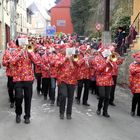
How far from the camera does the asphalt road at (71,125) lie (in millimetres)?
9344

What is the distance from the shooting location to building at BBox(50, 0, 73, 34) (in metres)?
77.8

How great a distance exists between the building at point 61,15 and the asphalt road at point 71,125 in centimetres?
6497

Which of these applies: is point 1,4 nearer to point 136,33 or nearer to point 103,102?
point 136,33

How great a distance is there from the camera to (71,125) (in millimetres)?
10289

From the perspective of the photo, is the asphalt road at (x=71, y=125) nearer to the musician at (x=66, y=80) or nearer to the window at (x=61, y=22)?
the musician at (x=66, y=80)

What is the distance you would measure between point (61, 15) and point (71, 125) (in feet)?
236

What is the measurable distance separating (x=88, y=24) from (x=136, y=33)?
1519 inches

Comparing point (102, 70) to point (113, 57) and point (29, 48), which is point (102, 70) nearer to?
point (113, 57)

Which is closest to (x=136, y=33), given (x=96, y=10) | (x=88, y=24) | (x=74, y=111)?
(x=74, y=111)

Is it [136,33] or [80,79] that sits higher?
[136,33]

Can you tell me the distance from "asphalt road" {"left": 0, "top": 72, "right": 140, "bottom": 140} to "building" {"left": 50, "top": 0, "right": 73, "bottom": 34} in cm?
6497

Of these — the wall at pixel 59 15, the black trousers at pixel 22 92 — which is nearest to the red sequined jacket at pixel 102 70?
the black trousers at pixel 22 92

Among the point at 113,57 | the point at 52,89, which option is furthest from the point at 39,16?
the point at 113,57

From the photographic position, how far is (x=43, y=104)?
1315 cm
